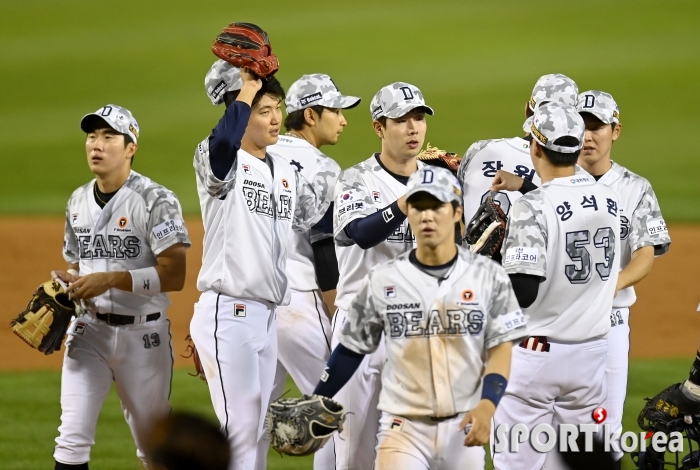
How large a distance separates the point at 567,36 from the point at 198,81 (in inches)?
290

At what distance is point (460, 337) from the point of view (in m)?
3.74

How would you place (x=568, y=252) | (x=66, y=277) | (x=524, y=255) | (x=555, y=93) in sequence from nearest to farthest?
1. (x=524, y=255)
2. (x=568, y=252)
3. (x=66, y=277)
4. (x=555, y=93)

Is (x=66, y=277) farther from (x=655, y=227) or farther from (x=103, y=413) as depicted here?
(x=655, y=227)

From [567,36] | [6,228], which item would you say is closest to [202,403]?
[6,228]

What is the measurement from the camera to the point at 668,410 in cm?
541

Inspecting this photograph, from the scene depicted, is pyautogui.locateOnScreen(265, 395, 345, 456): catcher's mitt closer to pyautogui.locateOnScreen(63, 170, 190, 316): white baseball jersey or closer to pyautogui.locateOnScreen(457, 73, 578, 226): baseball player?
pyautogui.locateOnScreen(63, 170, 190, 316): white baseball jersey

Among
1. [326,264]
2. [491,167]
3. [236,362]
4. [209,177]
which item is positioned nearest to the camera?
[209,177]

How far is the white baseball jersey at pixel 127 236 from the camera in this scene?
5.32 m

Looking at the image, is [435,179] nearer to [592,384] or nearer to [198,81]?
[592,384]

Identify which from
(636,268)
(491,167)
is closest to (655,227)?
(636,268)

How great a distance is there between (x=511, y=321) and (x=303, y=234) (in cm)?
204

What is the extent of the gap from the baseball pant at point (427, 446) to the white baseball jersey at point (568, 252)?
887 millimetres

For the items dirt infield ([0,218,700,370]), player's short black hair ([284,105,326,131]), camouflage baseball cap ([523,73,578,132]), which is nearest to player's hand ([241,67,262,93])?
player's short black hair ([284,105,326,131])

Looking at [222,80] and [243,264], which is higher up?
[222,80]
